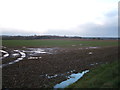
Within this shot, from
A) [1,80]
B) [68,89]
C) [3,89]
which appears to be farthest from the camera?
[1,80]

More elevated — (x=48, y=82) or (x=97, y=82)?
(x=97, y=82)

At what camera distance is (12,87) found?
12992 millimetres

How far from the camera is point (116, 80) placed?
8469 millimetres

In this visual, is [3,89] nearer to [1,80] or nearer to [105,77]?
[1,80]

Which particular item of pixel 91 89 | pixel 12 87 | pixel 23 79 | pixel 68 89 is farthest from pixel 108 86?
pixel 23 79

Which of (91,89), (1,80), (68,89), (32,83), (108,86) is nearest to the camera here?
(108,86)

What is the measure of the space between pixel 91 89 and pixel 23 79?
9117 mm

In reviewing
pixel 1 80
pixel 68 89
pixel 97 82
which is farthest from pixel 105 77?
pixel 1 80

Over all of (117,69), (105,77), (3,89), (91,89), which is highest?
(117,69)

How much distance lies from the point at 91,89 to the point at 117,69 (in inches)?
104

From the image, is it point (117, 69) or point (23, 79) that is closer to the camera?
point (117, 69)

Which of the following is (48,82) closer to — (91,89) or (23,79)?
(23,79)

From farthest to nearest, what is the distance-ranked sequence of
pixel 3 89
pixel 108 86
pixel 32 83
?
pixel 32 83 < pixel 3 89 < pixel 108 86

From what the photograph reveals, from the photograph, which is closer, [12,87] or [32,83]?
[12,87]
